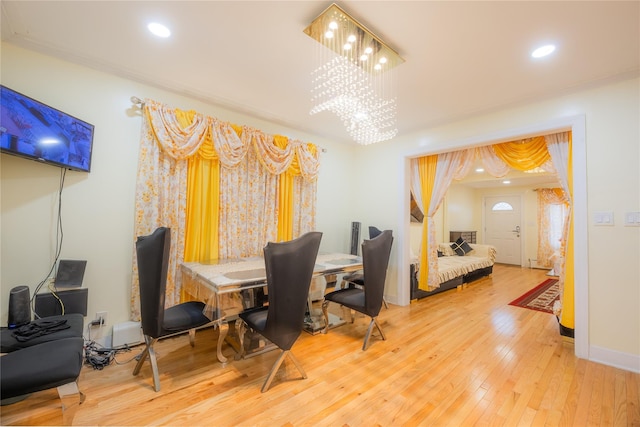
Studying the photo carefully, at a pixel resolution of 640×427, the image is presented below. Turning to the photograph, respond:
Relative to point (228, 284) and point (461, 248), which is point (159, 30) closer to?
point (228, 284)

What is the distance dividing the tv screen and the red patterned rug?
17.8 ft

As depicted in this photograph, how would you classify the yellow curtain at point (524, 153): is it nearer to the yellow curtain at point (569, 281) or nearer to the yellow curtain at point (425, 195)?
the yellow curtain at point (569, 281)

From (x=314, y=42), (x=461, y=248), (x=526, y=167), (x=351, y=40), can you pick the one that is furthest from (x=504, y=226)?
(x=314, y=42)

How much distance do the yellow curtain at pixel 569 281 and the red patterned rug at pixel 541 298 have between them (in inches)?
45.4

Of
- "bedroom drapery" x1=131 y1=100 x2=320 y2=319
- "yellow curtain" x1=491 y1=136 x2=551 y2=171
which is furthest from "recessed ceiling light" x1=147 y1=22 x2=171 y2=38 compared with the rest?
"yellow curtain" x1=491 y1=136 x2=551 y2=171

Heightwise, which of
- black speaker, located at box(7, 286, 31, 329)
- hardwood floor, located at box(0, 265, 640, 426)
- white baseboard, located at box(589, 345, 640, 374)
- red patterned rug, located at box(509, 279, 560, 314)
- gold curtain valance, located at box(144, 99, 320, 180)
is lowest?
hardwood floor, located at box(0, 265, 640, 426)

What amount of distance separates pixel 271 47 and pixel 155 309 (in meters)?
2.07

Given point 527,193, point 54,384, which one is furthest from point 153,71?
point 527,193

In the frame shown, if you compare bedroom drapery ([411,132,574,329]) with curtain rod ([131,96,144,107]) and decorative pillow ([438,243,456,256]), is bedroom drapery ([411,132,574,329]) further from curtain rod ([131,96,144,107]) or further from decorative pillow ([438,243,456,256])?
curtain rod ([131,96,144,107])

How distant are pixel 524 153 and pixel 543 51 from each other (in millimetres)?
1425

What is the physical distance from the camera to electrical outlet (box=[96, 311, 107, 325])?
228 cm

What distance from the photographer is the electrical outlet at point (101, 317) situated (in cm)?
228

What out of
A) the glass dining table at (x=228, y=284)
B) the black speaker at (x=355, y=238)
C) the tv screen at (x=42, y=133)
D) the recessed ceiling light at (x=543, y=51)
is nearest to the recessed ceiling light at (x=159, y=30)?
the tv screen at (x=42, y=133)

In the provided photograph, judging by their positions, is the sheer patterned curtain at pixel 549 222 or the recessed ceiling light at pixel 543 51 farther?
the sheer patterned curtain at pixel 549 222
